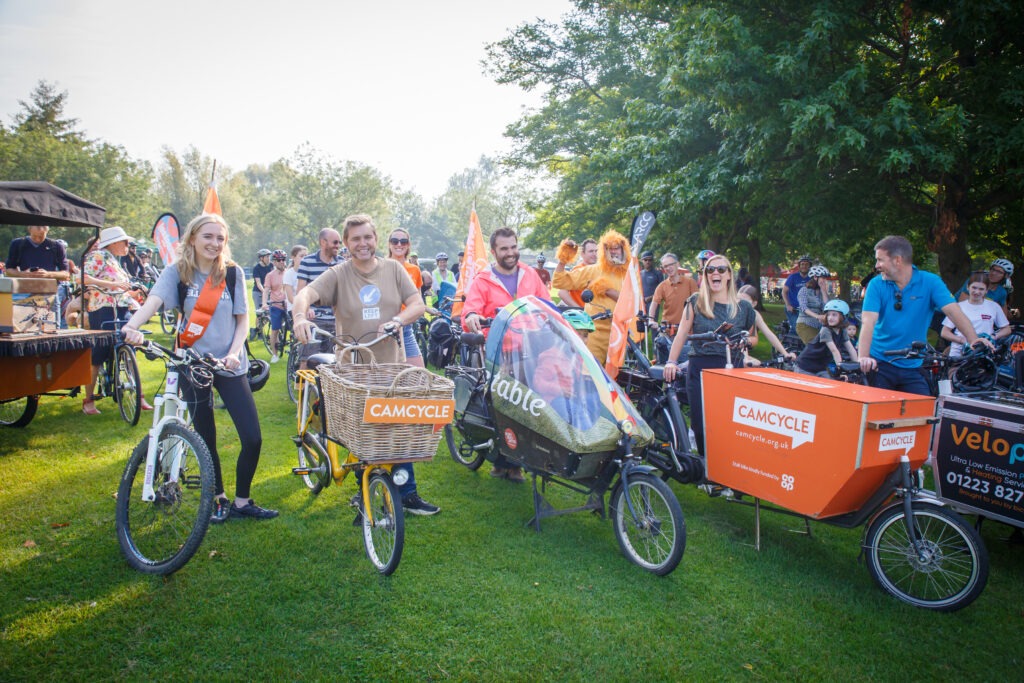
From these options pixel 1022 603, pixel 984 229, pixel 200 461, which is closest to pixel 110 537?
pixel 200 461

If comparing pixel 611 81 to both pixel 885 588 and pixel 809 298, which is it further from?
pixel 885 588

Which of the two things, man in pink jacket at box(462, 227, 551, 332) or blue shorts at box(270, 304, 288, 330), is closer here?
man in pink jacket at box(462, 227, 551, 332)

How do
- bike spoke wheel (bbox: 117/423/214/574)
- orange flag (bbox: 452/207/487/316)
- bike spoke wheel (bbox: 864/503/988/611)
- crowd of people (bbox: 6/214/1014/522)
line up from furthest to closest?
orange flag (bbox: 452/207/487/316)
crowd of people (bbox: 6/214/1014/522)
bike spoke wheel (bbox: 117/423/214/574)
bike spoke wheel (bbox: 864/503/988/611)

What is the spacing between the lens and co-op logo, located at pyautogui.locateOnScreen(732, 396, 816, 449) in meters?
3.54

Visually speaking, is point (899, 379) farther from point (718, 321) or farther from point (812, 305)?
point (812, 305)

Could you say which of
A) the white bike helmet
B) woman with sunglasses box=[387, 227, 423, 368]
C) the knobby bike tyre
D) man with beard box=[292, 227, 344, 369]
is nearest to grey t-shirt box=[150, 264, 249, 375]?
the knobby bike tyre

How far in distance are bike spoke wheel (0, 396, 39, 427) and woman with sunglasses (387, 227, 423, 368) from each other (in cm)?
411

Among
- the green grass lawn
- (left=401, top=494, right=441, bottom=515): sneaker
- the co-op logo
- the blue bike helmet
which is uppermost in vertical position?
the blue bike helmet

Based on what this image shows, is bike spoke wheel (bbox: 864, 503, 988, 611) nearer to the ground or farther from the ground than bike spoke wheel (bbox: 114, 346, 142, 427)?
nearer to the ground

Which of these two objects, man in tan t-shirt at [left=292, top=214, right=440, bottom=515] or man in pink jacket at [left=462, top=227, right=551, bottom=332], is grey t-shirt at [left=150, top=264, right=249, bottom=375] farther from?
man in pink jacket at [left=462, top=227, right=551, bottom=332]

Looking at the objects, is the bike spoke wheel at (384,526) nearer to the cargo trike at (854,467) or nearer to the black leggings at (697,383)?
the cargo trike at (854,467)

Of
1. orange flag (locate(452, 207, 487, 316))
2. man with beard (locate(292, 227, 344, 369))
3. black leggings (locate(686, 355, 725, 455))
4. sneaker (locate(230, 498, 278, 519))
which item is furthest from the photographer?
orange flag (locate(452, 207, 487, 316))

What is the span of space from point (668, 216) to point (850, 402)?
328 inches

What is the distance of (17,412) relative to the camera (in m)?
6.45
